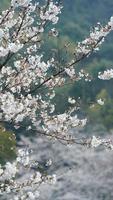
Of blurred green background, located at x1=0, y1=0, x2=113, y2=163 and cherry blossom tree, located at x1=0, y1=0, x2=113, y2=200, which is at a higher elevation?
blurred green background, located at x1=0, y1=0, x2=113, y2=163

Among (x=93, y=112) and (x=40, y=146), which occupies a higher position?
(x=93, y=112)

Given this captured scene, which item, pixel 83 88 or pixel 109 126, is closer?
pixel 109 126

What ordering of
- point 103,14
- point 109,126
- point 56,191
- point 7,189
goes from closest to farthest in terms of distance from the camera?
point 7,189
point 56,191
point 109,126
point 103,14

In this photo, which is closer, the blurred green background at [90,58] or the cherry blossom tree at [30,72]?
the cherry blossom tree at [30,72]

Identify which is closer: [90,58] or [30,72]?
[30,72]

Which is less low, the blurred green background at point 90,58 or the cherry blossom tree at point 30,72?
the blurred green background at point 90,58

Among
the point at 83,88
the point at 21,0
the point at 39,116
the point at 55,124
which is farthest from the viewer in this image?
the point at 83,88

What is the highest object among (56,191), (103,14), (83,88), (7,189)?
(103,14)

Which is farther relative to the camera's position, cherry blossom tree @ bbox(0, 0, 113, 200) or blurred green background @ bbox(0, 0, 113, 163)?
blurred green background @ bbox(0, 0, 113, 163)

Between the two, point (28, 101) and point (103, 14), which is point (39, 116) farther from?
point (103, 14)

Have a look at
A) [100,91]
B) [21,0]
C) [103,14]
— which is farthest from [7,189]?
[103,14]

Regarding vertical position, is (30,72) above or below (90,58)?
below
